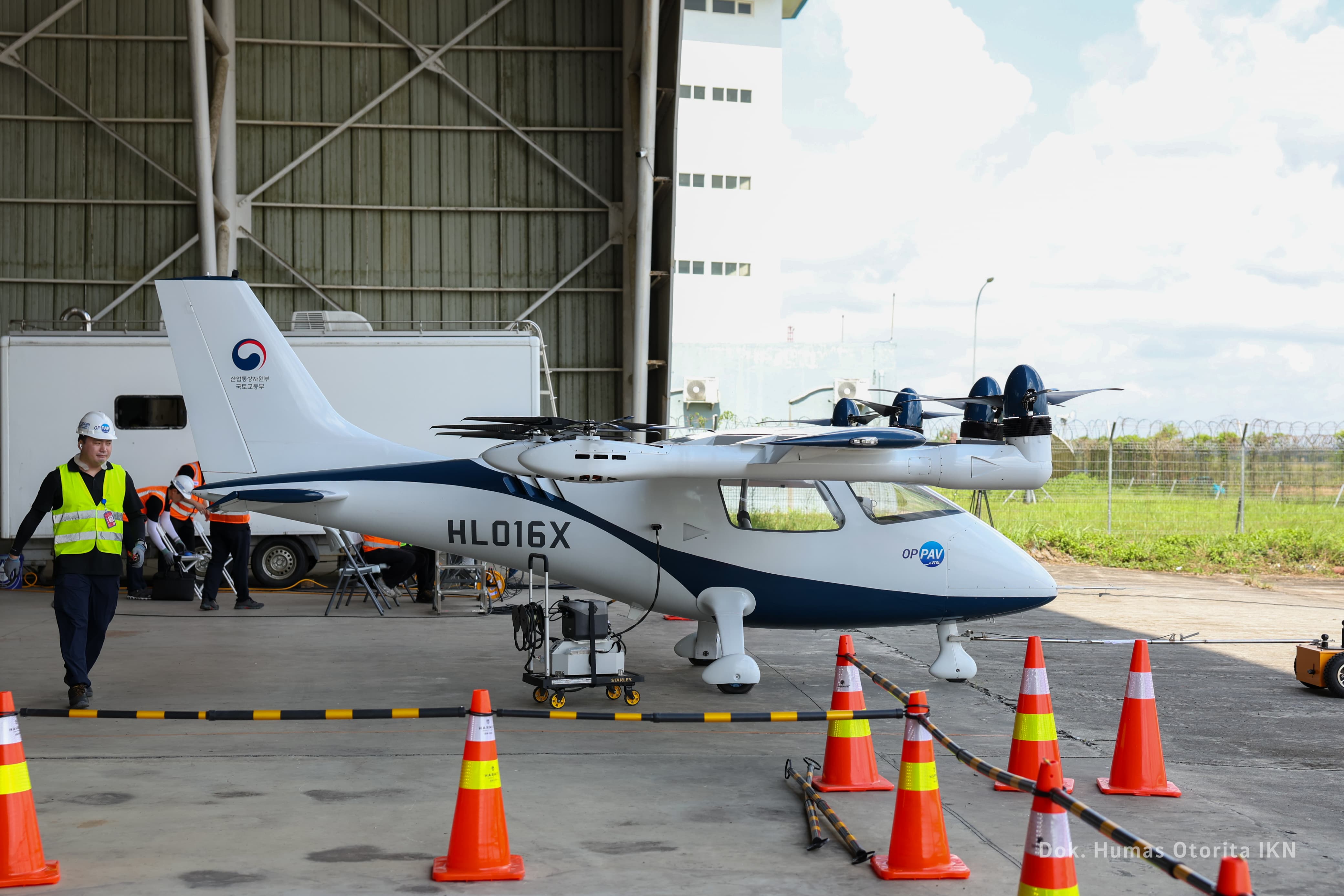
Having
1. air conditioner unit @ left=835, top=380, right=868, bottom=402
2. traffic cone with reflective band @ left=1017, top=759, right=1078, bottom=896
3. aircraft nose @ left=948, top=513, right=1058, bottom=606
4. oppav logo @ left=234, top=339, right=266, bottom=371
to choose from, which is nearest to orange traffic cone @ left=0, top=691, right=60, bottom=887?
traffic cone with reflective band @ left=1017, top=759, right=1078, bottom=896

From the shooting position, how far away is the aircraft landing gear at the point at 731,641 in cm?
865

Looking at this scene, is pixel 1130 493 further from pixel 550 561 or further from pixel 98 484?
pixel 98 484

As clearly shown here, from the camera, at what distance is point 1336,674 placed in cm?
906

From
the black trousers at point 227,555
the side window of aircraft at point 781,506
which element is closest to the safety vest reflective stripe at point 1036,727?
the side window of aircraft at point 781,506

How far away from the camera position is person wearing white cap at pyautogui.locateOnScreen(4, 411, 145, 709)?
25.6 ft

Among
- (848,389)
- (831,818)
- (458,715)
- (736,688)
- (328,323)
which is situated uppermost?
(328,323)

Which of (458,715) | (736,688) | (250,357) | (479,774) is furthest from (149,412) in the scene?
(479,774)

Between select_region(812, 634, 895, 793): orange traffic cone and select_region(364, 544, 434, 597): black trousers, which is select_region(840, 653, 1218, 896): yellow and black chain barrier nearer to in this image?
select_region(812, 634, 895, 793): orange traffic cone

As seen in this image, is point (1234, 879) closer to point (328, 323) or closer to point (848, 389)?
point (328, 323)

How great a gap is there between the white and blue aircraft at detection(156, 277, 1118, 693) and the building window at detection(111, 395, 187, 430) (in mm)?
7129

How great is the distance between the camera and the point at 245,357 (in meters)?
9.05

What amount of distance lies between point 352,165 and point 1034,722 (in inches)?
722

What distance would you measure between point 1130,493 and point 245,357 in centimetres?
2005

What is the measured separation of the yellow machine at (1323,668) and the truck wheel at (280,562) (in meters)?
13.0
